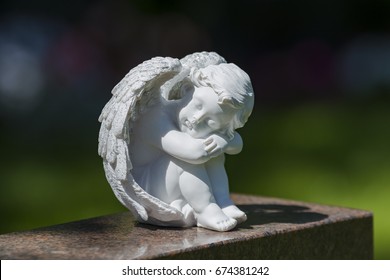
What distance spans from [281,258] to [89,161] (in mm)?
4750

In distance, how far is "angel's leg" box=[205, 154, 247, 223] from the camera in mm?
4035

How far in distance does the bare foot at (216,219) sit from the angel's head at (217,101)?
1.26 feet

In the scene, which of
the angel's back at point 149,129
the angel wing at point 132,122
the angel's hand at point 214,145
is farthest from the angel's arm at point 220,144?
the angel wing at point 132,122

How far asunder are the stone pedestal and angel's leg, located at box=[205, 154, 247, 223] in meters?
0.11

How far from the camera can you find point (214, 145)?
390cm

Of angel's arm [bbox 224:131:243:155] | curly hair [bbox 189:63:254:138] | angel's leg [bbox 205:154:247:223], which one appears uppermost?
curly hair [bbox 189:63:254:138]

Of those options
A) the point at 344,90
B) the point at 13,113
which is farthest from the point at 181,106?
the point at 344,90

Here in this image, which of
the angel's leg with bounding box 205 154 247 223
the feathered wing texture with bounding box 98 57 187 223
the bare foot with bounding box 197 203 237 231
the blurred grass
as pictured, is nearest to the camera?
the feathered wing texture with bounding box 98 57 187 223

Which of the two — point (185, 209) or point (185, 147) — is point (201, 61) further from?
point (185, 209)

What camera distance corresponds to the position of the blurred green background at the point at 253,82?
769 centimetres

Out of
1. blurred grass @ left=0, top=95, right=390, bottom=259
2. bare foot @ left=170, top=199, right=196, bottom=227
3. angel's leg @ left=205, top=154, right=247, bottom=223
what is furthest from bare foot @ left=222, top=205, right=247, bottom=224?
blurred grass @ left=0, top=95, right=390, bottom=259

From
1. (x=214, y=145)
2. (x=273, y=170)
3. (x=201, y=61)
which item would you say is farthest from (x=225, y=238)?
(x=273, y=170)

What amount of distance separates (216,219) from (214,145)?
15.0 inches

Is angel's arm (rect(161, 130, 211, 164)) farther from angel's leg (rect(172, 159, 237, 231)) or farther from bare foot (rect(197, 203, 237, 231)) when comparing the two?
bare foot (rect(197, 203, 237, 231))
